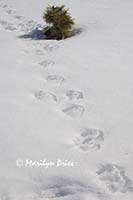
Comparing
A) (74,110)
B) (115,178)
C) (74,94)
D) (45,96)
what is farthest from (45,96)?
(115,178)

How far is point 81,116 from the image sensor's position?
3.59 meters

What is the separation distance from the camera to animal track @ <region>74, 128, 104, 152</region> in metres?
3.09

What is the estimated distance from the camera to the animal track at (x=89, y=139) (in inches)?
121

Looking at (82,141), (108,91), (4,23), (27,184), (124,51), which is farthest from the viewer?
(4,23)

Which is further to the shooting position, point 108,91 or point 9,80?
point 9,80

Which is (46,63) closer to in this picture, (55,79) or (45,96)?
(55,79)

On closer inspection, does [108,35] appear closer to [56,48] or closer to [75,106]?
[56,48]

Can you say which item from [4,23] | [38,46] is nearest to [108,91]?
[38,46]

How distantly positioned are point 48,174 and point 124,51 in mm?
2885

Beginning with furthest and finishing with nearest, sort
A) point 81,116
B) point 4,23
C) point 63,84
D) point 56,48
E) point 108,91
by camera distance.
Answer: point 4,23
point 56,48
point 63,84
point 108,91
point 81,116

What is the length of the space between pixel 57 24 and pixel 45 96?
2739 millimetres

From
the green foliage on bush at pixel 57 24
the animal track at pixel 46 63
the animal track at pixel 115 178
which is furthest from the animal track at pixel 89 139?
the green foliage on bush at pixel 57 24

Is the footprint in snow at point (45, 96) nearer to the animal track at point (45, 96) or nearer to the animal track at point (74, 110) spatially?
the animal track at point (45, 96)

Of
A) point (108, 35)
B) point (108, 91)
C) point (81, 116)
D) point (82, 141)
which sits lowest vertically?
point (82, 141)
